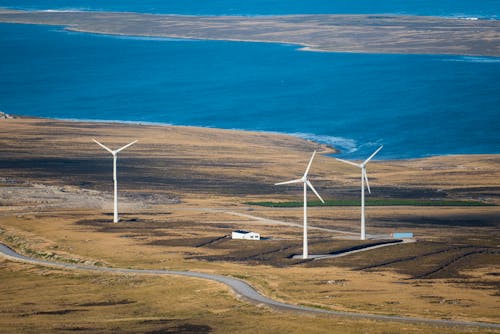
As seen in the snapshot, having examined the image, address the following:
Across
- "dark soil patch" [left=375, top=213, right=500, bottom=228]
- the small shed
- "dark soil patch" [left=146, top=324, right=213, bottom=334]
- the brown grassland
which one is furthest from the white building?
"dark soil patch" [left=146, top=324, right=213, bottom=334]

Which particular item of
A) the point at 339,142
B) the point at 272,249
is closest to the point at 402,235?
the point at 272,249

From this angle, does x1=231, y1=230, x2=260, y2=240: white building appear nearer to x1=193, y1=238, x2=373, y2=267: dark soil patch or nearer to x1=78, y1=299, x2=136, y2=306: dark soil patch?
x1=193, y1=238, x2=373, y2=267: dark soil patch

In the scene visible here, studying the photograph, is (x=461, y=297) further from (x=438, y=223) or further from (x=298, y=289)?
(x=438, y=223)

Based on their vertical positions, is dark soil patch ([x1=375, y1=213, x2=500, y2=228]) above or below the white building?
above

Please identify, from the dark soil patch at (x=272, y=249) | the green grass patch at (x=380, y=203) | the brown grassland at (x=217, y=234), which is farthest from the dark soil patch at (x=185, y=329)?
the green grass patch at (x=380, y=203)

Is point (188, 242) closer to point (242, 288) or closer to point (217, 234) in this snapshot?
point (217, 234)

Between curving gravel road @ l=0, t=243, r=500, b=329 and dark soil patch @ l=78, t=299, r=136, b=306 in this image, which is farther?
dark soil patch @ l=78, t=299, r=136, b=306

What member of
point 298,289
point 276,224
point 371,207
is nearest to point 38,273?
point 298,289

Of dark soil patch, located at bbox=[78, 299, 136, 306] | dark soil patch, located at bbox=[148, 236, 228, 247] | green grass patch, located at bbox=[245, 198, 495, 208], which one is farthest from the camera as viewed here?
green grass patch, located at bbox=[245, 198, 495, 208]
